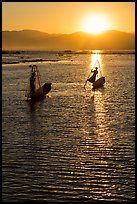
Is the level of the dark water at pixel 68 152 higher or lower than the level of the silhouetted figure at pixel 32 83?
lower

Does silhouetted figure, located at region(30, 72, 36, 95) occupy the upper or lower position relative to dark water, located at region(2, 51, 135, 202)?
upper

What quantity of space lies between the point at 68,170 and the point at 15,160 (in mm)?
3339

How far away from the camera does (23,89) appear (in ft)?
188

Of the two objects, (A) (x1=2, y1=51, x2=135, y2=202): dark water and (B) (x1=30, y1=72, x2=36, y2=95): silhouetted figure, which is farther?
(B) (x1=30, y1=72, x2=36, y2=95): silhouetted figure

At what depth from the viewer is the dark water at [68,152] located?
17.4 meters

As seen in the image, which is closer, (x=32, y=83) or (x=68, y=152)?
(x=68, y=152)

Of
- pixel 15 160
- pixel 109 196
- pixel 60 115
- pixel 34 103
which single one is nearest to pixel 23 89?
pixel 34 103

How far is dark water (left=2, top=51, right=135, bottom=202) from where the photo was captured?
17.4m

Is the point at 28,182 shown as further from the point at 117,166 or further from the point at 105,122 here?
the point at 105,122

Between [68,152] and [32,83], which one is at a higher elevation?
[32,83]

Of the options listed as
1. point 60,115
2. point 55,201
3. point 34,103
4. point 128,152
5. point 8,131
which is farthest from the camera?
point 34,103

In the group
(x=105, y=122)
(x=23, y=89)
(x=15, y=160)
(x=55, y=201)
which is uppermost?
(x=23, y=89)

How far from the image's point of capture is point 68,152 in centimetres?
2330

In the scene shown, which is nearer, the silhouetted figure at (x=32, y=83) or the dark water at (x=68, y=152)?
the dark water at (x=68, y=152)
